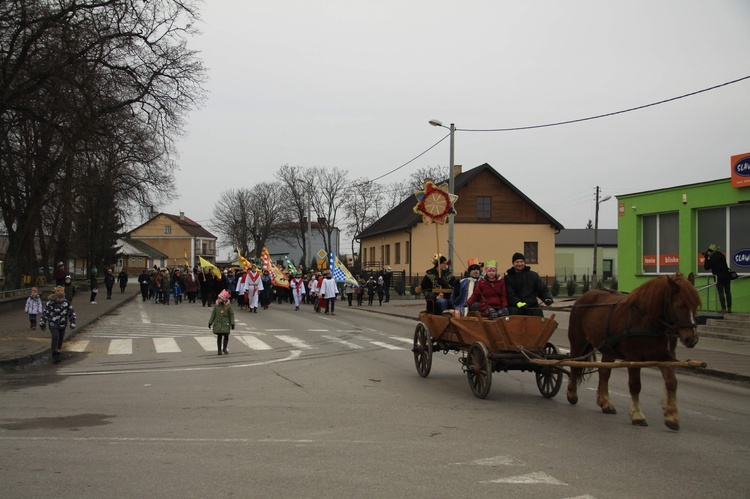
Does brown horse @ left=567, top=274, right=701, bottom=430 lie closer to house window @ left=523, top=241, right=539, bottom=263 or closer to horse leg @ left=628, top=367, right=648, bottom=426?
horse leg @ left=628, top=367, right=648, bottom=426

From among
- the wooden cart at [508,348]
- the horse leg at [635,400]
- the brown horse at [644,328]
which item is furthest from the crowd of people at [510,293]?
the horse leg at [635,400]

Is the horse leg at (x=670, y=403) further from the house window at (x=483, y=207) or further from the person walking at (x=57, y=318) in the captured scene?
the house window at (x=483, y=207)

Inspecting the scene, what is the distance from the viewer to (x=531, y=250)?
54.7 meters

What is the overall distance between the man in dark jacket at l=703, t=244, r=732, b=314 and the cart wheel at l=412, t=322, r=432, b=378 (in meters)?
9.50

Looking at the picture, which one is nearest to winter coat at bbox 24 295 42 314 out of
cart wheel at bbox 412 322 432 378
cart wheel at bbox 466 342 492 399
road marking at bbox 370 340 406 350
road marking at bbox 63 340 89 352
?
road marking at bbox 63 340 89 352

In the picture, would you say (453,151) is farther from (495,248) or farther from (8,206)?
(495,248)

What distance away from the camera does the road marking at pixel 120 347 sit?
645 inches

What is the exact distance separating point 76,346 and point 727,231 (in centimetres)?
1758

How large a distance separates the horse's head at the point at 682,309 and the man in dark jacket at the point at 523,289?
2.53 m

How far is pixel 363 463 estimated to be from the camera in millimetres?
6297

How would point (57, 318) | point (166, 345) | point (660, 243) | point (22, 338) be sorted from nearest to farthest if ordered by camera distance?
point (57, 318) → point (22, 338) → point (166, 345) → point (660, 243)

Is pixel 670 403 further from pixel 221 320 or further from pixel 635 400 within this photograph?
pixel 221 320

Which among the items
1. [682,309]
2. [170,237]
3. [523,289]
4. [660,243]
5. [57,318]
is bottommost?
[57,318]

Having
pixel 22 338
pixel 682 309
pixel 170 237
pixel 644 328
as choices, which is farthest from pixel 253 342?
pixel 170 237
